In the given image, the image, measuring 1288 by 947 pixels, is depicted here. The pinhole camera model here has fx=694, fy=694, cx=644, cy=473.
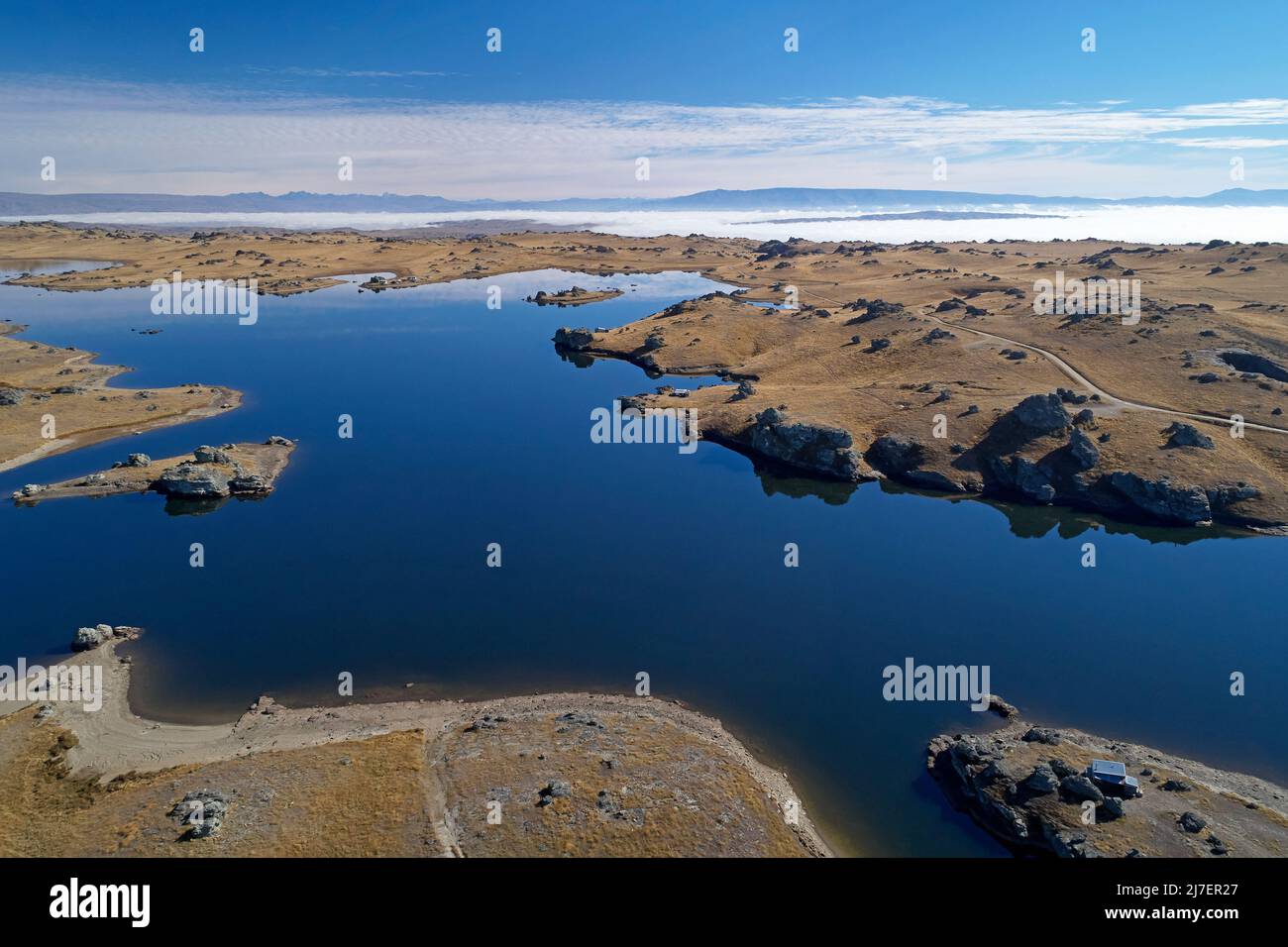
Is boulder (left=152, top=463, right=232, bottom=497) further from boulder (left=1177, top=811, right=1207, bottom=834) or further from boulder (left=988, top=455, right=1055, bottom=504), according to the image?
boulder (left=988, top=455, right=1055, bottom=504)

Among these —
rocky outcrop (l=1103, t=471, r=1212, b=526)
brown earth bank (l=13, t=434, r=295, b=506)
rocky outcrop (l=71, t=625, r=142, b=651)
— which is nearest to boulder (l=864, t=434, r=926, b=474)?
rocky outcrop (l=1103, t=471, r=1212, b=526)

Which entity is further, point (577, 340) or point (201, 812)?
point (577, 340)

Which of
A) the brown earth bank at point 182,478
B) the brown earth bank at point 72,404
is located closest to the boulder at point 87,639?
the brown earth bank at point 182,478

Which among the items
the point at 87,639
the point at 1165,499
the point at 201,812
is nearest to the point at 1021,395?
the point at 1165,499

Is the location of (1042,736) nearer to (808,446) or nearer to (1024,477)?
(1024,477)

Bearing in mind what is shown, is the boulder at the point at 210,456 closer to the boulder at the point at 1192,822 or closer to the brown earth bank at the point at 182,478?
the brown earth bank at the point at 182,478

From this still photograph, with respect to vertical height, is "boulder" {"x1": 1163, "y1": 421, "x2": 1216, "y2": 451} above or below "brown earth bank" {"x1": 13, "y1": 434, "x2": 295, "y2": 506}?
above
